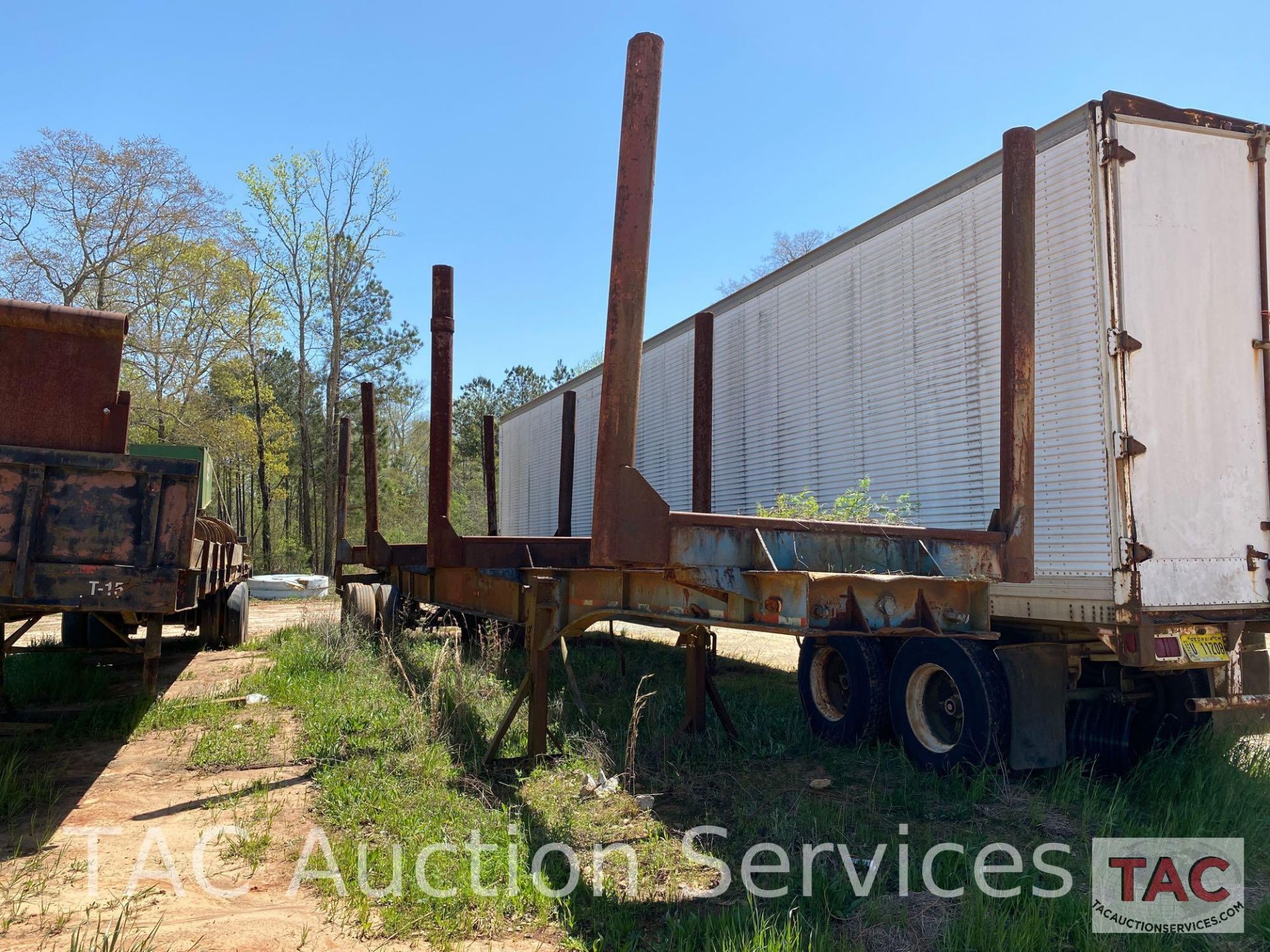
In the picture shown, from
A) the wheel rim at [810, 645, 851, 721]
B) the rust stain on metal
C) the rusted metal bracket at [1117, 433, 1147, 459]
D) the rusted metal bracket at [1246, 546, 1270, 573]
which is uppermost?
the rust stain on metal

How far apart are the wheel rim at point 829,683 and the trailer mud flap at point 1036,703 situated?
5.14 feet

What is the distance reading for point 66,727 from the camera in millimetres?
6316

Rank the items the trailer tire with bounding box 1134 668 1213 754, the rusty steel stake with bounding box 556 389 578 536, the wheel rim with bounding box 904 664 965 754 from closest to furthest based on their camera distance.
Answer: the trailer tire with bounding box 1134 668 1213 754 < the wheel rim with bounding box 904 664 965 754 < the rusty steel stake with bounding box 556 389 578 536

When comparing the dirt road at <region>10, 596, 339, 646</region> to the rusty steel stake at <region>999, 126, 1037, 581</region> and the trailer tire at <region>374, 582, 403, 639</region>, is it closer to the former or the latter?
the trailer tire at <region>374, 582, 403, 639</region>

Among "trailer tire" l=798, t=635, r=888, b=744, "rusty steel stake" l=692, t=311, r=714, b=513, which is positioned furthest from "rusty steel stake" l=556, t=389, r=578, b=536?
"trailer tire" l=798, t=635, r=888, b=744

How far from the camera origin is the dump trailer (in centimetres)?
438

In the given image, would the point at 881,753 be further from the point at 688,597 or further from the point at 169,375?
the point at 169,375

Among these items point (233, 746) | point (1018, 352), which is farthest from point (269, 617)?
point (1018, 352)

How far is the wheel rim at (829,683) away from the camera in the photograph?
6.60m

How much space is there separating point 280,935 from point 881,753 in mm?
3967

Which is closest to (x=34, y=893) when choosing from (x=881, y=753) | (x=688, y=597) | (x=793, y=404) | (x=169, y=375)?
(x=688, y=597)

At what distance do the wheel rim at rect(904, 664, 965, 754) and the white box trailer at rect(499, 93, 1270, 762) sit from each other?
0.57 m

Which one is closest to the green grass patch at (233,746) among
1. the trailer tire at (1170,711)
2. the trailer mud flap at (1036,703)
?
the trailer mud flap at (1036,703)

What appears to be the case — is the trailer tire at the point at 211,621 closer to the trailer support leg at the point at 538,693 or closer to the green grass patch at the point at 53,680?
the green grass patch at the point at 53,680
